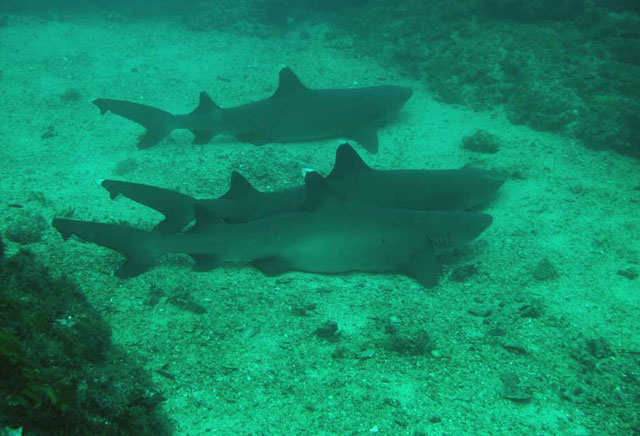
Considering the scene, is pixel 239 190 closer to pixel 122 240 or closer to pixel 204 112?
pixel 122 240

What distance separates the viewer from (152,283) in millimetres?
3996

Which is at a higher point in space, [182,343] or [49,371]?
[49,371]

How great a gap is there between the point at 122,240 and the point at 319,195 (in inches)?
81.7

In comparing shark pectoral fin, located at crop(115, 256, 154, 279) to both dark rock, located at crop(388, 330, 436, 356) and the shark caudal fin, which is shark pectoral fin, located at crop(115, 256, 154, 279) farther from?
the shark caudal fin

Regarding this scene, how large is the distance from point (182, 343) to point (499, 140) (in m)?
6.59

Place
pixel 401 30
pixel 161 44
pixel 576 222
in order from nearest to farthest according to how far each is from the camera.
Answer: pixel 576 222, pixel 401 30, pixel 161 44

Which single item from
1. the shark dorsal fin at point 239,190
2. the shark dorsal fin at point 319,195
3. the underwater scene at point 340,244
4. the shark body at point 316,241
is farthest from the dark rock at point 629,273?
the shark dorsal fin at point 239,190

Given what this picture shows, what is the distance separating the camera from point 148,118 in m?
7.28

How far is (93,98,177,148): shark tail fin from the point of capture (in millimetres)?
7103

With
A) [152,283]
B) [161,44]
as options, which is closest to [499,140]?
[152,283]

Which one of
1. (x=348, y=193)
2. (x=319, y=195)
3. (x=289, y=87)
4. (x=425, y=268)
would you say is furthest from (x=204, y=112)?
(x=425, y=268)

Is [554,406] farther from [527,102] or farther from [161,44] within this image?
[161,44]

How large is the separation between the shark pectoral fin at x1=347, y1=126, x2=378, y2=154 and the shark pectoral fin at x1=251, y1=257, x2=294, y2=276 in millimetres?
3584

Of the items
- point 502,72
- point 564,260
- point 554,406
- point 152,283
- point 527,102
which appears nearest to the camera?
point 554,406
